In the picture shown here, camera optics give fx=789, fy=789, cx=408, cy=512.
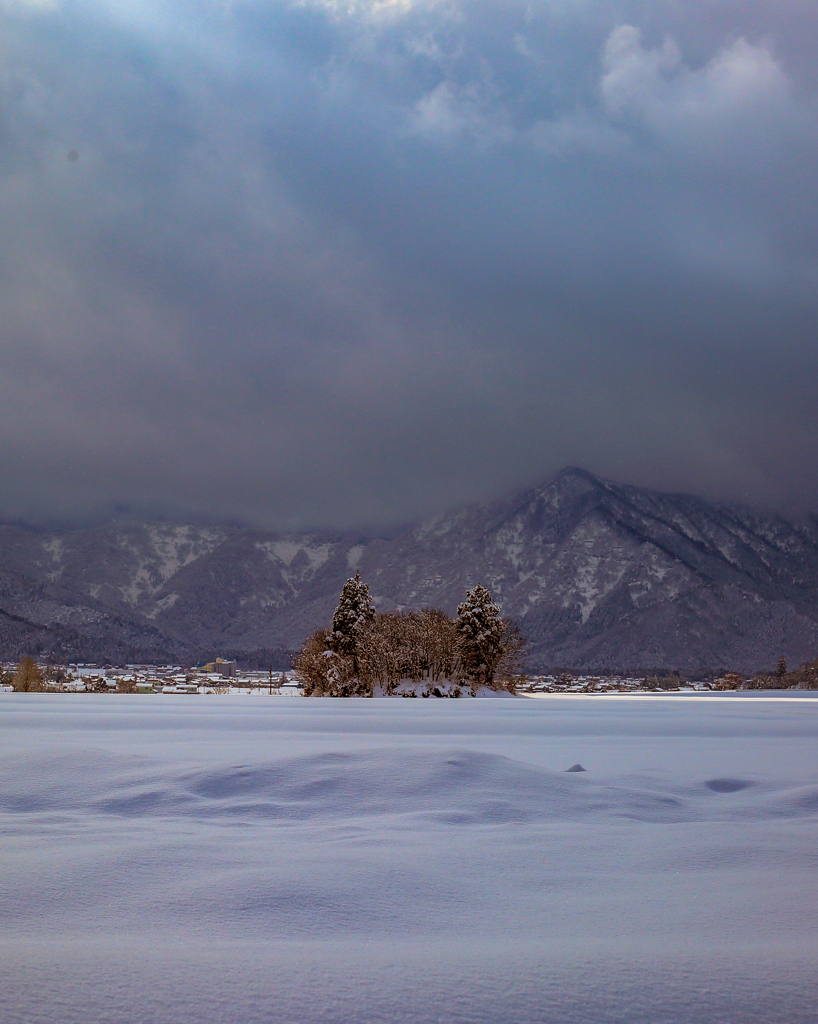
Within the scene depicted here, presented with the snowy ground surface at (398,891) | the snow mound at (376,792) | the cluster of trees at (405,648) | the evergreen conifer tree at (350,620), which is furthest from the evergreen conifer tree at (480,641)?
the snow mound at (376,792)

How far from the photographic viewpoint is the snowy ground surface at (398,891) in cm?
291

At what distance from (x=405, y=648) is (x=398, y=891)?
51.1 m

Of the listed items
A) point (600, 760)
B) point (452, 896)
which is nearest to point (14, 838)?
point (452, 896)

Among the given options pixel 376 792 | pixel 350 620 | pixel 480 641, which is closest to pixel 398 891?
pixel 376 792

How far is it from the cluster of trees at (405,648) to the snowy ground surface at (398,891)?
44.1 meters

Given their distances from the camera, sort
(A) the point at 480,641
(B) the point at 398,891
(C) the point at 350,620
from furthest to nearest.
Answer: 1. (A) the point at 480,641
2. (C) the point at 350,620
3. (B) the point at 398,891

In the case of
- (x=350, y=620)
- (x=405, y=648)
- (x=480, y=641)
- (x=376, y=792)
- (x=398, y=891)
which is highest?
(x=350, y=620)

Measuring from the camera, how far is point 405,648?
180 feet

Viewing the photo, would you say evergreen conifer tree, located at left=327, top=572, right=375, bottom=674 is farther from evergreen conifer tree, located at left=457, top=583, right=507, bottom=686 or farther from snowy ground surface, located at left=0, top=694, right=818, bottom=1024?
snowy ground surface, located at left=0, top=694, right=818, bottom=1024

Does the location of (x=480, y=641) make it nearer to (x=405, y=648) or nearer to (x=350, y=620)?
(x=405, y=648)

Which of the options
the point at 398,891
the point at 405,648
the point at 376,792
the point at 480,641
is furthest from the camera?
the point at 480,641

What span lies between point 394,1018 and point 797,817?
18.8 feet

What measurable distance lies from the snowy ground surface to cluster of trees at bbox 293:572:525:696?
4410 cm

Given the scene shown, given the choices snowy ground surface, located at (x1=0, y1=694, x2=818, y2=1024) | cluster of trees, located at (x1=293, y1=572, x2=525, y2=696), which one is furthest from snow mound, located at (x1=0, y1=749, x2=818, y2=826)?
cluster of trees, located at (x1=293, y1=572, x2=525, y2=696)
